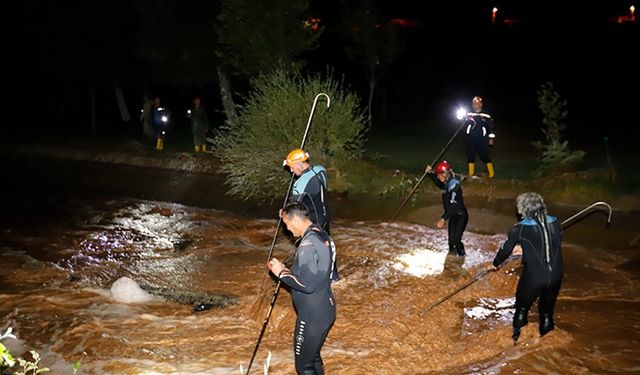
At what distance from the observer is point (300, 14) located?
21.2 metres

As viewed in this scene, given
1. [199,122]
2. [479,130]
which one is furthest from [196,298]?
[199,122]

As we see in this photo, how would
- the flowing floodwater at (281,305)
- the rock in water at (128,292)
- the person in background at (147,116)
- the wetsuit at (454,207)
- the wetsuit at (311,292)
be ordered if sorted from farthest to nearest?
1. the person in background at (147,116)
2. the wetsuit at (454,207)
3. the rock in water at (128,292)
4. the flowing floodwater at (281,305)
5. the wetsuit at (311,292)

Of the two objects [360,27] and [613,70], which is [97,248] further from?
[613,70]

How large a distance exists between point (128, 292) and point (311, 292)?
205 inches

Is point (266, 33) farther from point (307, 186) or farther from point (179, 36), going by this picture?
point (307, 186)

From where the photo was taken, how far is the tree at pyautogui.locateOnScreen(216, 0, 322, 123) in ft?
67.8

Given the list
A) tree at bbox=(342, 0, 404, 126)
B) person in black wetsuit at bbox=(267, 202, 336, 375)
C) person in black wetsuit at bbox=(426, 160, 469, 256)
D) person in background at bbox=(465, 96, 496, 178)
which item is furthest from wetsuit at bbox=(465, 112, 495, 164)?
tree at bbox=(342, 0, 404, 126)

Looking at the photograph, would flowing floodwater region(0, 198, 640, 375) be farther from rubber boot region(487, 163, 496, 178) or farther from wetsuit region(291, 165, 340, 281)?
rubber boot region(487, 163, 496, 178)

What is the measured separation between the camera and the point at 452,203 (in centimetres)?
1009

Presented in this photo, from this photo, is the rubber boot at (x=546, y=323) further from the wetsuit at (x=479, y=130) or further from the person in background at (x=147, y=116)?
the person in background at (x=147, y=116)

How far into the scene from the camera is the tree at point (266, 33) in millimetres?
20672

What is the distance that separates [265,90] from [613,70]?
27097 mm

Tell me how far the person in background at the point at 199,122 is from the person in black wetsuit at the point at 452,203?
10986 mm

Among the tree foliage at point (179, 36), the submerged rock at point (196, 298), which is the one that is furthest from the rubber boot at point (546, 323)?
the tree foliage at point (179, 36)
